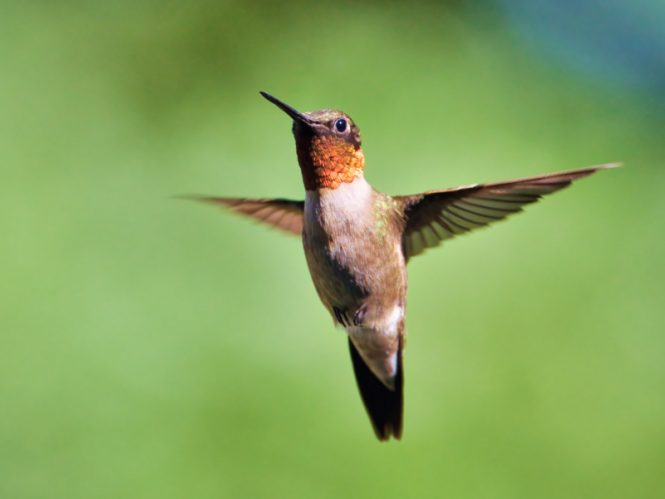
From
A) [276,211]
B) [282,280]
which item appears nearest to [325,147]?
[276,211]

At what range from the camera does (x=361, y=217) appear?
1.70 m

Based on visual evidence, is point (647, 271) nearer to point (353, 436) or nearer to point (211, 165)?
point (353, 436)

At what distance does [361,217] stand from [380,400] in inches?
28.3

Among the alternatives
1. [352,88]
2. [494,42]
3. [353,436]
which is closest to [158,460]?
[353,436]

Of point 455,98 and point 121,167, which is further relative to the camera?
point 455,98

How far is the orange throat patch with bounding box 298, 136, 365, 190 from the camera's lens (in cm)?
161

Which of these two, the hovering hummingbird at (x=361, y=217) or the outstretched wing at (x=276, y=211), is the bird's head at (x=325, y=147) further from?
the outstretched wing at (x=276, y=211)

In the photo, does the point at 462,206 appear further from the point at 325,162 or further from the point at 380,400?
the point at 380,400

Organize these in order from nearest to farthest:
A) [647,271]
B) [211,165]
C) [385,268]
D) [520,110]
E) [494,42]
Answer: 1. [385,268]
2. [647,271]
3. [211,165]
4. [520,110]
5. [494,42]

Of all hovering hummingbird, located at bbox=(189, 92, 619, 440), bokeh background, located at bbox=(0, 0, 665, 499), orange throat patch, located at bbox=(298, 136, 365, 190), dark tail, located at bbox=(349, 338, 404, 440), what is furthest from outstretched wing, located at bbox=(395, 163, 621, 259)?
bokeh background, located at bbox=(0, 0, 665, 499)

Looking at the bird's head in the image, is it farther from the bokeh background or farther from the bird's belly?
the bokeh background

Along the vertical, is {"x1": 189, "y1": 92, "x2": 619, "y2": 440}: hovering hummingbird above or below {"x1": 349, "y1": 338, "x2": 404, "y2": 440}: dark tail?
above

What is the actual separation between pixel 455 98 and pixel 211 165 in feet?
3.87

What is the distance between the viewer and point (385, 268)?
69.2 inches
